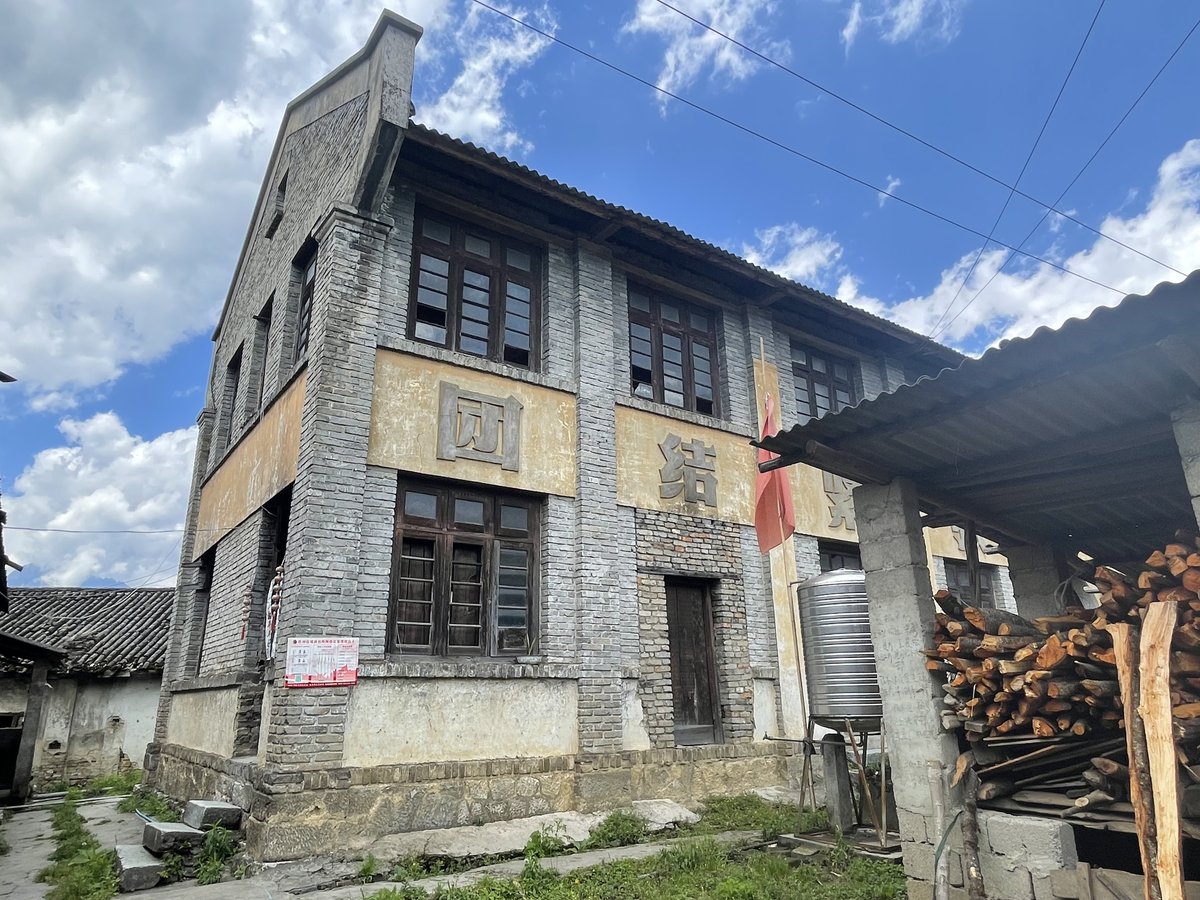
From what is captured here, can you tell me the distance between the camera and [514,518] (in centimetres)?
921

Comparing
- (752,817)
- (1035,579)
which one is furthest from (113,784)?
(1035,579)

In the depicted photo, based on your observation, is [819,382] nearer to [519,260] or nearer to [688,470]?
[688,470]

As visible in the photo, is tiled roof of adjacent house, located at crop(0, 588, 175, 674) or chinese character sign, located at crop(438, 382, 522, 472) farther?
tiled roof of adjacent house, located at crop(0, 588, 175, 674)

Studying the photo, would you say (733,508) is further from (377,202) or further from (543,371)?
(377,202)

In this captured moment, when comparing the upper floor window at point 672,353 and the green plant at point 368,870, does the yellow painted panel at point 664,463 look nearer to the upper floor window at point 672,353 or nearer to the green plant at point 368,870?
the upper floor window at point 672,353

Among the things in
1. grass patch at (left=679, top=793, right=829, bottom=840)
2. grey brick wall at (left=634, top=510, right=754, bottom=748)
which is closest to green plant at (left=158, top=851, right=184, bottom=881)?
grass patch at (left=679, top=793, right=829, bottom=840)

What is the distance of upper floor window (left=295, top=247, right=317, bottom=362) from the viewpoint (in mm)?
10094

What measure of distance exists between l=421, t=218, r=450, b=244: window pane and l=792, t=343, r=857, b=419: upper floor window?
6.18m

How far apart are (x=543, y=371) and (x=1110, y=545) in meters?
6.42

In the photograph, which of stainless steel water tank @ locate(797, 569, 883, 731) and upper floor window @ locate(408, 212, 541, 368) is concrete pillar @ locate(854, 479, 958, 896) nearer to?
stainless steel water tank @ locate(797, 569, 883, 731)

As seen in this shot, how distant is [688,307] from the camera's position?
1188cm

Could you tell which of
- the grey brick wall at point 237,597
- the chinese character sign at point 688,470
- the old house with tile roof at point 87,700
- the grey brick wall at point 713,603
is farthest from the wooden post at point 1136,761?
the old house with tile roof at point 87,700

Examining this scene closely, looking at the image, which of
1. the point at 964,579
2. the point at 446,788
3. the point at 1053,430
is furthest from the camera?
the point at 964,579

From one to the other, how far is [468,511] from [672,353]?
4.24 metres
